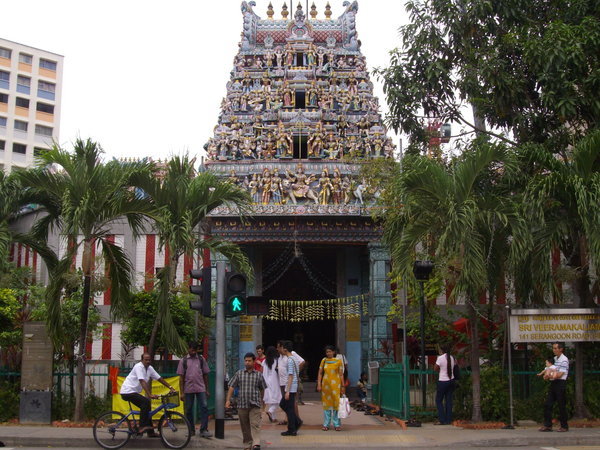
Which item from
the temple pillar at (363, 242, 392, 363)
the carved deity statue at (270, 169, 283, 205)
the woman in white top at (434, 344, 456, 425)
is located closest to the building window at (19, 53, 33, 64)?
the carved deity statue at (270, 169, 283, 205)

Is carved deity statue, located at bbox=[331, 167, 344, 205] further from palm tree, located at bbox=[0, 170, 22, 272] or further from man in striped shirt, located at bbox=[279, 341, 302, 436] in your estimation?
palm tree, located at bbox=[0, 170, 22, 272]

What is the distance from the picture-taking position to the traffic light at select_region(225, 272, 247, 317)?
1223cm

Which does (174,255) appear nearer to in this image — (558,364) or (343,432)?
(343,432)

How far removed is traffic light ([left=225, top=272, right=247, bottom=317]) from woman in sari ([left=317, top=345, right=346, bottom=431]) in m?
2.88

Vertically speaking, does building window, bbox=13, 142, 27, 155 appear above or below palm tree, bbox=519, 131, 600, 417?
above

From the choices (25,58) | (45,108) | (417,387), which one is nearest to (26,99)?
(45,108)

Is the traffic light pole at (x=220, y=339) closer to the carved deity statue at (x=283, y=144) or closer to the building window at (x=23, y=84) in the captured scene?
the carved deity statue at (x=283, y=144)

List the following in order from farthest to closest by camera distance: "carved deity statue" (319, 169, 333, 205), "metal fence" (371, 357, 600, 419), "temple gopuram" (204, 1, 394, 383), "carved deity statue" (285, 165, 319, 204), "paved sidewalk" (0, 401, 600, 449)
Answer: "carved deity statue" (285, 165, 319, 204) < "carved deity statue" (319, 169, 333, 205) < "temple gopuram" (204, 1, 394, 383) < "metal fence" (371, 357, 600, 419) < "paved sidewalk" (0, 401, 600, 449)

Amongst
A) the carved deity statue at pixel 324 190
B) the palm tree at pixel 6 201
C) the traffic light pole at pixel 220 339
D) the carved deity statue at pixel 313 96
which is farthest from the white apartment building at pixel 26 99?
the traffic light pole at pixel 220 339

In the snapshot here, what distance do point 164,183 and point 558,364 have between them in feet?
27.9

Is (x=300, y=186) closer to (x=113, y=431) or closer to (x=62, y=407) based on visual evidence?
(x=62, y=407)

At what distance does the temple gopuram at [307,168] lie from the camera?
25.0 m

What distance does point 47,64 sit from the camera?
6294 centimetres

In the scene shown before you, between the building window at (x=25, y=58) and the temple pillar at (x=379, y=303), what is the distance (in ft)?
152
